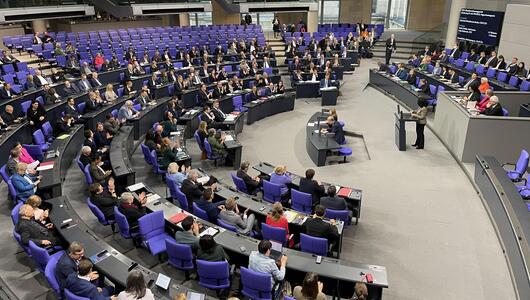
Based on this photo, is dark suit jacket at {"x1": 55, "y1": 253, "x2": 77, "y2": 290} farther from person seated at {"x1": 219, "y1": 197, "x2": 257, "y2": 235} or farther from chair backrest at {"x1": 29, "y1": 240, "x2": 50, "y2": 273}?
person seated at {"x1": 219, "y1": 197, "x2": 257, "y2": 235}

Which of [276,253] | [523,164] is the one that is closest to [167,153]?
[276,253]

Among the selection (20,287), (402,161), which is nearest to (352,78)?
(402,161)

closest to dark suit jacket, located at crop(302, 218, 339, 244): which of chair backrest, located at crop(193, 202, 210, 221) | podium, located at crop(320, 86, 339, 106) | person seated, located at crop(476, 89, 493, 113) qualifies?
chair backrest, located at crop(193, 202, 210, 221)

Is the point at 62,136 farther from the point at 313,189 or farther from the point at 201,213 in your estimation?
the point at 313,189

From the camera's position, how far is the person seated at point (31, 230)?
674 cm

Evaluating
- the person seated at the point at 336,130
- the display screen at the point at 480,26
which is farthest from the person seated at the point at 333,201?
the display screen at the point at 480,26

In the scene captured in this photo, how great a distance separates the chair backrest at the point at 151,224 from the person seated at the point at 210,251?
1381 mm

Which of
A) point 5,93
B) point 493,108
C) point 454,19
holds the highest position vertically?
point 454,19

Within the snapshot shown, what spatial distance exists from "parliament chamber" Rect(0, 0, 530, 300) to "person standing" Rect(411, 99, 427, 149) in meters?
0.05

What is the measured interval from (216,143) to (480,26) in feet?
55.0

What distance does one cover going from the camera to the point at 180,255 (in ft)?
21.7

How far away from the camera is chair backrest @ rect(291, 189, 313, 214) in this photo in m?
8.46

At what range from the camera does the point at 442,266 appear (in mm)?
7504

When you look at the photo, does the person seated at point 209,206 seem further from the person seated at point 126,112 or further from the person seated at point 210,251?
the person seated at point 126,112
